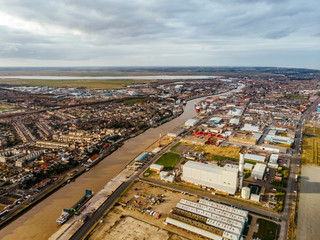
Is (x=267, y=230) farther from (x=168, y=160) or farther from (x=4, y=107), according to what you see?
(x=4, y=107)

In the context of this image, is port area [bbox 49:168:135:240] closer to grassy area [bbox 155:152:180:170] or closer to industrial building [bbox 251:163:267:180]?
grassy area [bbox 155:152:180:170]

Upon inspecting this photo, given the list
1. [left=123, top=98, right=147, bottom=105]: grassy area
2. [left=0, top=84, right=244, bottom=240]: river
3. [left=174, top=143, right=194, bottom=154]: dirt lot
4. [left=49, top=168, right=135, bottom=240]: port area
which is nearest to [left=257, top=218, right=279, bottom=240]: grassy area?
[left=49, top=168, right=135, bottom=240]: port area

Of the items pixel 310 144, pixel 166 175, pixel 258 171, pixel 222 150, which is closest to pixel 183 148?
pixel 222 150

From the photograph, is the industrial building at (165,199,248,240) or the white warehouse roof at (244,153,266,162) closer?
the industrial building at (165,199,248,240)

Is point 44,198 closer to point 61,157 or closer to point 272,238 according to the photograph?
point 61,157

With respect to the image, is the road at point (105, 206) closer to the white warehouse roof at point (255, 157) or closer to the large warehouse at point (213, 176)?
the large warehouse at point (213, 176)

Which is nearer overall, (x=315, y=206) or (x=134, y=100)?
(x=315, y=206)

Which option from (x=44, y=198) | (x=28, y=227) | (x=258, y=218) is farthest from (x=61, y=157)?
(x=258, y=218)

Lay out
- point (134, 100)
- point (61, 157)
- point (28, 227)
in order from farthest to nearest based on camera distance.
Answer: point (134, 100), point (61, 157), point (28, 227)
